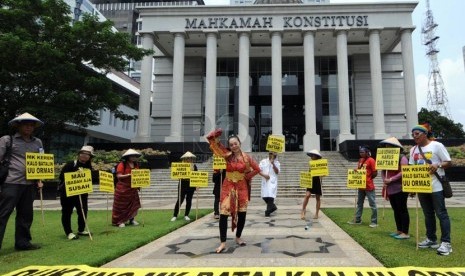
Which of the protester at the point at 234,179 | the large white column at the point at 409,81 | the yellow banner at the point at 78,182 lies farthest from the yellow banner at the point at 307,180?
the large white column at the point at 409,81

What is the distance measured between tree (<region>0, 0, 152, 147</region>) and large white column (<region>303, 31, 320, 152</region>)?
55.4 ft

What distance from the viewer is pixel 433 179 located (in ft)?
19.2

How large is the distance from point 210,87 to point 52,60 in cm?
1681

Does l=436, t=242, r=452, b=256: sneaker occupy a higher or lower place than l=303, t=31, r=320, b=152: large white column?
lower

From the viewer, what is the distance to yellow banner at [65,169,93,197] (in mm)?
7062

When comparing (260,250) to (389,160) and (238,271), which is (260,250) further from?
(389,160)

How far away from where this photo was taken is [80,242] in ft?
22.5

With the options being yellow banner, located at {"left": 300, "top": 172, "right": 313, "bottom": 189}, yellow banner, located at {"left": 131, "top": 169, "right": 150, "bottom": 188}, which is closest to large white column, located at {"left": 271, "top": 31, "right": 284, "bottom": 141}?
yellow banner, located at {"left": 300, "top": 172, "right": 313, "bottom": 189}

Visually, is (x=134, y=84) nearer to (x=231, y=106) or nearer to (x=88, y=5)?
(x=88, y=5)

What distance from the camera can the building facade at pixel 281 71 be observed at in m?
33.2

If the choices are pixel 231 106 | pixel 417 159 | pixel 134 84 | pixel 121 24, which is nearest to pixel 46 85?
pixel 417 159

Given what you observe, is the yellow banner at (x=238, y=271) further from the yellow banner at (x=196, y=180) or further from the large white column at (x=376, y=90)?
the large white column at (x=376, y=90)

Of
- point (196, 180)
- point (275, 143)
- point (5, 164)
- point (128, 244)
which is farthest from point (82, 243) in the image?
point (275, 143)

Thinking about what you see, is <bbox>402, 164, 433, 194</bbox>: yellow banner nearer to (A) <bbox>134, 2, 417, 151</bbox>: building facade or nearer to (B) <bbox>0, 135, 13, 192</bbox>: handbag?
(B) <bbox>0, 135, 13, 192</bbox>: handbag
